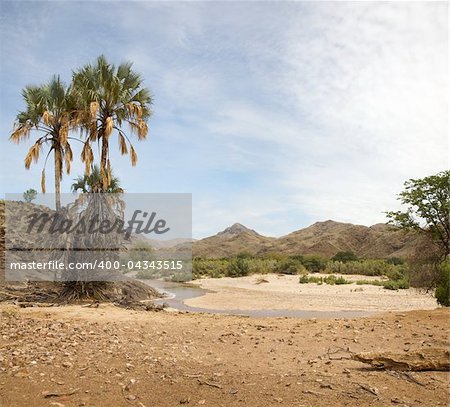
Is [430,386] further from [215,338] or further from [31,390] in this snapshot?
[31,390]

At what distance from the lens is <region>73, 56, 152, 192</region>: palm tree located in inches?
669

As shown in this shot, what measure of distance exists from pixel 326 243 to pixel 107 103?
7836 cm

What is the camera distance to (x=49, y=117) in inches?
699

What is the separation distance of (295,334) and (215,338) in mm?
1792

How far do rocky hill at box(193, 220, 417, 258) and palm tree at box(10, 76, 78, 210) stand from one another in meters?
56.1

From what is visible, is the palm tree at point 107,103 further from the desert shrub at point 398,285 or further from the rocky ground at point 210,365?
the desert shrub at point 398,285

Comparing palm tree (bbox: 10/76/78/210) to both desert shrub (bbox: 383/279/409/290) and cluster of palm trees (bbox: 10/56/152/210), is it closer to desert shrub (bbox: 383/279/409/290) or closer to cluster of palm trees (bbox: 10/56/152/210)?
cluster of palm trees (bbox: 10/56/152/210)

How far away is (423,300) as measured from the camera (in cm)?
2158

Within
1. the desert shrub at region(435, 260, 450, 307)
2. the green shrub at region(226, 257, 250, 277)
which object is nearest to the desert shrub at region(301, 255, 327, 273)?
the green shrub at region(226, 257, 250, 277)

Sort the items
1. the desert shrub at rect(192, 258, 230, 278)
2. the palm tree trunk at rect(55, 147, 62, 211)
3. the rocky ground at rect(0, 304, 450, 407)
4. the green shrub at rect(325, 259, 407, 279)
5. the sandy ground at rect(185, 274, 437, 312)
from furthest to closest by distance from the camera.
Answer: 1. the desert shrub at rect(192, 258, 230, 278)
2. the green shrub at rect(325, 259, 407, 279)
3. the sandy ground at rect(185, 274, 437, 312)
4. the palm tree trunk at rect(55, 147, 62, 211)
5. the rocky ground at rect(0, 304, 450, 407)

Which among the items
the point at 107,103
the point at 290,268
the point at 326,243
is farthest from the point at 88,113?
the point at 326,243

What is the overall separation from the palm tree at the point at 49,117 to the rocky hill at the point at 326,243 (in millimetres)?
56110

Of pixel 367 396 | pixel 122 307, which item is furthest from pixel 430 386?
pixel 122 307

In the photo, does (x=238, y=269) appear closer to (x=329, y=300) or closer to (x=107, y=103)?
(x=329, y=300)
